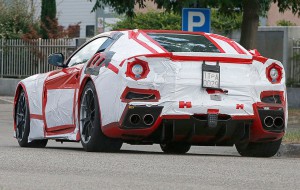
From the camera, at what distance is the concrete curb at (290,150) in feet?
48.5

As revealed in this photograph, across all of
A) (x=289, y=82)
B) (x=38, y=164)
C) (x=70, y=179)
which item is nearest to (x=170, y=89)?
(x=38, y=164)

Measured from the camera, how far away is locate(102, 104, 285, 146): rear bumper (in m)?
11.6

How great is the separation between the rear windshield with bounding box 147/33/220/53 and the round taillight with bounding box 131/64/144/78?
60 cm

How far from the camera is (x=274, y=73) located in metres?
12.1

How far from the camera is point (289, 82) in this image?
2928cm

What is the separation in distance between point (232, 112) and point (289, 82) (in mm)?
17800

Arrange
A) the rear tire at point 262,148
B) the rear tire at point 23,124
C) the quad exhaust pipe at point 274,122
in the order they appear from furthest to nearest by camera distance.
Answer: the rear tire at point 23,124
the rear tire at point 262,148
the quad exhaust pipe at point 274,122

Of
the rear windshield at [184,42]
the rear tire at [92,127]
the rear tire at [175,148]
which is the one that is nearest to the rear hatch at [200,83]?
the rear windshield at [184,42]

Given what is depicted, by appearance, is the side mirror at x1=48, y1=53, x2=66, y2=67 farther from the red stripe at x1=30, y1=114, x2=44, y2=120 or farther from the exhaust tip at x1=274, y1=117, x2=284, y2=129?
the exhaust tip at x1=274, y1=117, x2=284, y2=129

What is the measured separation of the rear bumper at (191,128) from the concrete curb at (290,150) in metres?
2.78

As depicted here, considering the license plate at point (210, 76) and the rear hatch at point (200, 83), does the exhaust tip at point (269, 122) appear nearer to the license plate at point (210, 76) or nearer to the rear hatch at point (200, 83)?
the rear hatch at point (200, 83)

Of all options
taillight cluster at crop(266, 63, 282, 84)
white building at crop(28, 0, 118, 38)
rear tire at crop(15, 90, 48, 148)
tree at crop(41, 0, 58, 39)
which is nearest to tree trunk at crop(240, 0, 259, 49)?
rear tire at crop(15, 90, 48, 148)

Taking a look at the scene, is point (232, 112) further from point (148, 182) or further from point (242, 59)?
point (148, 182)

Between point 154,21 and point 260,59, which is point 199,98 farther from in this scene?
point 154,21
